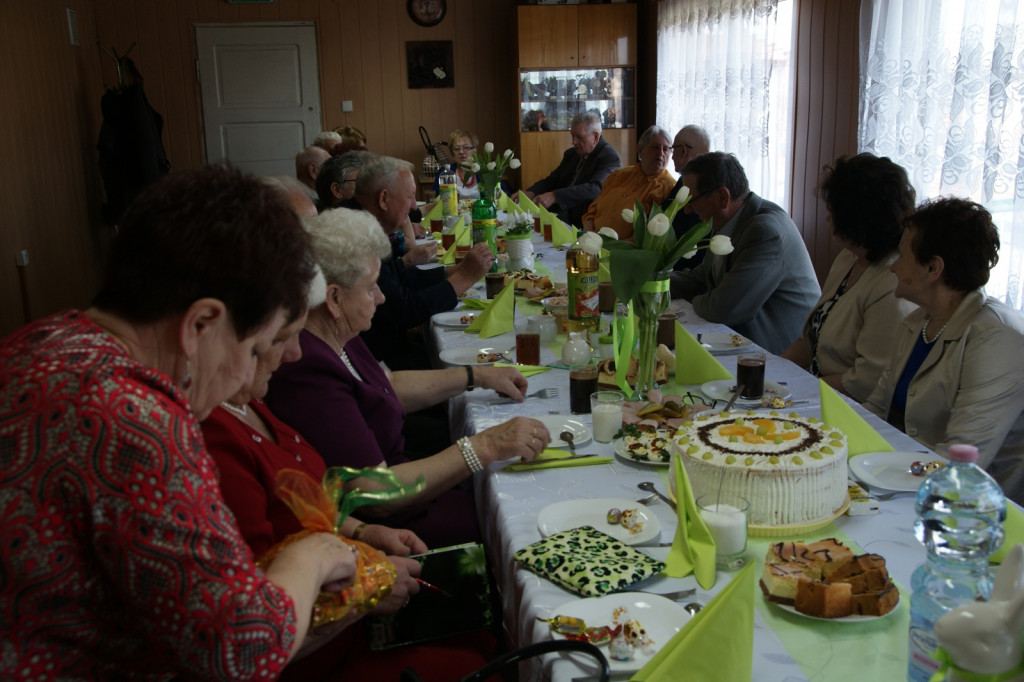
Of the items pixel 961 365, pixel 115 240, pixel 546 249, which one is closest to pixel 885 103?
pixel 546 249

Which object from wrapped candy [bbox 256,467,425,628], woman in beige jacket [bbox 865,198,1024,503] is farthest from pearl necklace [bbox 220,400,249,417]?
woman in beige jacket [bbox 865,198,1024,503]

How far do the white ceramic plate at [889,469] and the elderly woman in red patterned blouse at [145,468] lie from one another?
3.39 feet

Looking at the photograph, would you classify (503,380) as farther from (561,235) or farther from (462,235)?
(561,235)

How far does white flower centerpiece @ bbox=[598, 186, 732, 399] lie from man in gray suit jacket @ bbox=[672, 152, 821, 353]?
34.1 inches

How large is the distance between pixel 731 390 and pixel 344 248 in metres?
0.94

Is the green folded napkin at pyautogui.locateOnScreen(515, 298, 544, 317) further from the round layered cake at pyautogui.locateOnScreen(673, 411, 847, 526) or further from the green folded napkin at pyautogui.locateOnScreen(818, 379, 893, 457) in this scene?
the round layered cake at pyautogui.locateOnScreen(673, 411, 847, 526)

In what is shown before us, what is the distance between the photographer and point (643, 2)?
7840mm

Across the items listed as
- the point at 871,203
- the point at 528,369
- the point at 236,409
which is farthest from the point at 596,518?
the point at 871,203

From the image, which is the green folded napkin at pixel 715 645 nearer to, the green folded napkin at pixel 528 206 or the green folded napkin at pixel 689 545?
the green folded napkin at pixel 689 545

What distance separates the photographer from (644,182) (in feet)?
17.6

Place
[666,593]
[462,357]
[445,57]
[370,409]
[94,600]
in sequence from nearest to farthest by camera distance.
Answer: [94,600], [666,593], [370,409], [462,357], [445,57]

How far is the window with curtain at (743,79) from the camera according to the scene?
520cm

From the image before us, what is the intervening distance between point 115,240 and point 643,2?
766 cm

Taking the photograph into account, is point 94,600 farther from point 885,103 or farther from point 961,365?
point 885,103
